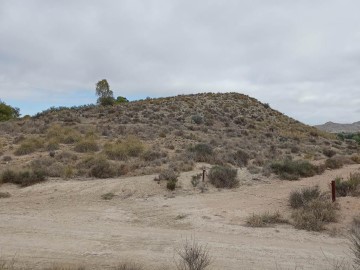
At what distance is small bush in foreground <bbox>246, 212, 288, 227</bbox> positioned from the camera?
440 inches

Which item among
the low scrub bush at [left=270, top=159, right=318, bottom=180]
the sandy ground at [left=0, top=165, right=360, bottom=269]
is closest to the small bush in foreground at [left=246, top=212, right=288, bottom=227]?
the sandy ground at [left=0, top=165, right=360, bottom=269]

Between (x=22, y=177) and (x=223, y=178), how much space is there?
8863 millimetres

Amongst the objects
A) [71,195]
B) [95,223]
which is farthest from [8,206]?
[95,223]

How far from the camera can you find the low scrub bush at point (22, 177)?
1691 cm

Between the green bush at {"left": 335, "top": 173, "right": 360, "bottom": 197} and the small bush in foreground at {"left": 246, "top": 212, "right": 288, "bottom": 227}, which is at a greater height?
the green bush at {"left": 335, "top": 173, "right": 360, "bottom": 197}

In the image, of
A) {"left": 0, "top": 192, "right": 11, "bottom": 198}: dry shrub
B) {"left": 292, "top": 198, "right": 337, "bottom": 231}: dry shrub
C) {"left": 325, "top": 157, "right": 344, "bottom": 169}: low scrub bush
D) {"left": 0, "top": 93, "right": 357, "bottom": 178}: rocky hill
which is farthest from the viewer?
{"left": 325, "top": 157, "right": 344, "bottom": 169}: low scrub bush

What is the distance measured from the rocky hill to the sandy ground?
358 cm

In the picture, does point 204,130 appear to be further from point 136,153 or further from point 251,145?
point 136,153

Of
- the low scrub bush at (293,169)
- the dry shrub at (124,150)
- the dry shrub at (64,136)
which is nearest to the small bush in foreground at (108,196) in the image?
the dry shrub at (124,150)

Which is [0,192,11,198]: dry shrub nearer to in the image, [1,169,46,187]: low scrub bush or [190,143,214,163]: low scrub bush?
[1,169,46,187]: low scrub bush

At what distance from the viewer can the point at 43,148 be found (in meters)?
25.0

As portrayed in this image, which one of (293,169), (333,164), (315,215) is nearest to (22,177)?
(315,215)

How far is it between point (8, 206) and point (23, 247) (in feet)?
17.0

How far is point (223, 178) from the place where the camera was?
17391mm
